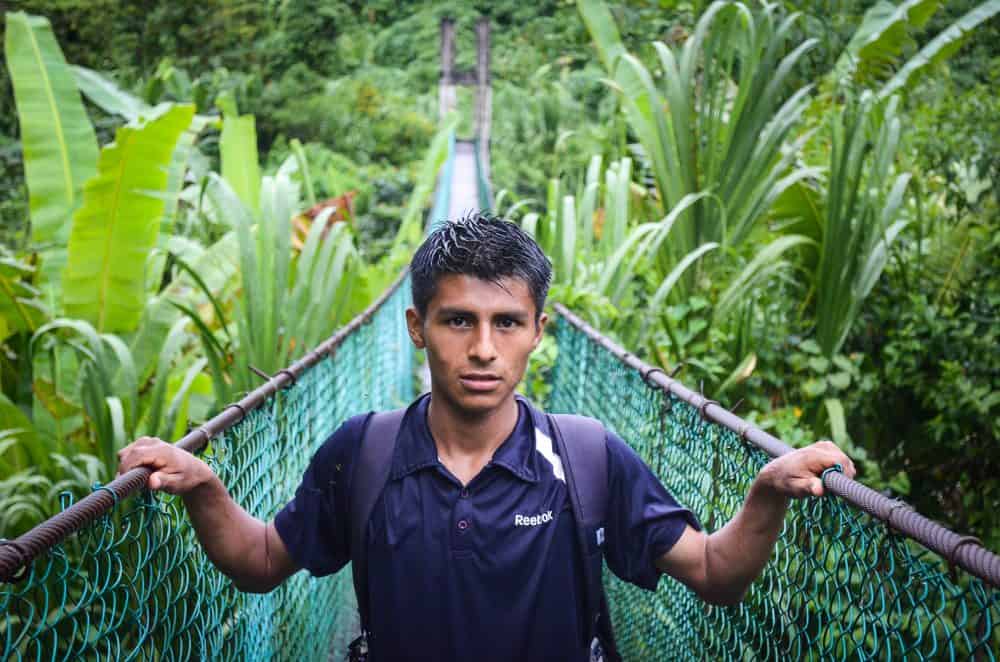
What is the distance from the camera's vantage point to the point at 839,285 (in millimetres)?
4789

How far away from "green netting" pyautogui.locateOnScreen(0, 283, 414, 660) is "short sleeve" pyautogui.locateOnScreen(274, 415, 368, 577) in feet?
0.64

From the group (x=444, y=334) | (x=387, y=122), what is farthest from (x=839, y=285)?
(x=387, y=122)

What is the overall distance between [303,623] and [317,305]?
6.18 feet

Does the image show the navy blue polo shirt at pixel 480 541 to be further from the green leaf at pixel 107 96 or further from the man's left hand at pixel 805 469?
the green leaf at pixel 107 96

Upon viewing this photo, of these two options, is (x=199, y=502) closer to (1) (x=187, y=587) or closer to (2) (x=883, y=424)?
(1) (x=187, y=587)

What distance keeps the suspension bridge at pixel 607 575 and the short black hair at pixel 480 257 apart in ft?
1.59

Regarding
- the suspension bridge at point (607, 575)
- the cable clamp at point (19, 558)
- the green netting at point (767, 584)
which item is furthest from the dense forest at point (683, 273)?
the cable clamp at point (19, 558)

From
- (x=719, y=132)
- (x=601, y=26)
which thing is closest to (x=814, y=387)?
(x=719, y=132)

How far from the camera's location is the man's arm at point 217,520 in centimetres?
160

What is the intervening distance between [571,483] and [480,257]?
0.42m

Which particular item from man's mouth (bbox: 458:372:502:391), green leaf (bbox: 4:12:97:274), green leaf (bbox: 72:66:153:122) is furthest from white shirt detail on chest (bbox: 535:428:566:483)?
green leaf (bbox: 72:66:153:122)

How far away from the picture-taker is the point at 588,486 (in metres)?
1.78

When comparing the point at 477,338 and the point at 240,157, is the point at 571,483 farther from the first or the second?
the point at 240,157

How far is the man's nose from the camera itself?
1730 mm
